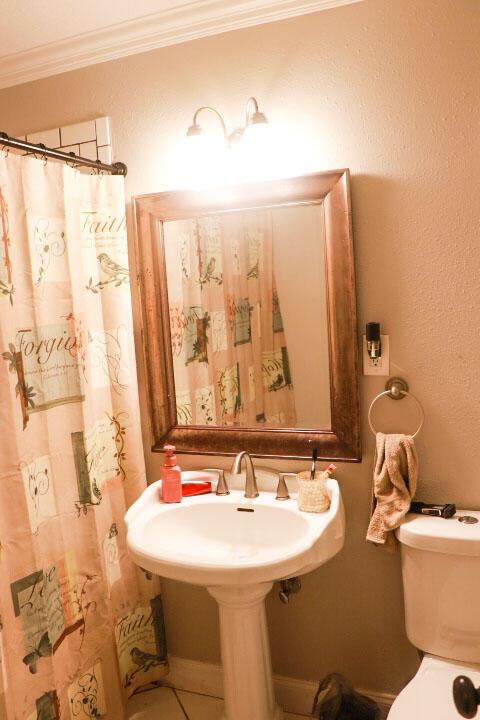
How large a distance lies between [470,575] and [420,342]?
668mm

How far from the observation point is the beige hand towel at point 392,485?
5.51 feet

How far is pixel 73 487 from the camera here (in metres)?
1.78

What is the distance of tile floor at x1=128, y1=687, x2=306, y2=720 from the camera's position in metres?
2.04

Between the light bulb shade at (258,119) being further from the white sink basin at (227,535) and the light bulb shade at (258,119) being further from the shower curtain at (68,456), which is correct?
the white sink basin at (227,535)

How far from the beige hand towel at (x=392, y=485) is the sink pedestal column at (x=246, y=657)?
37 cm

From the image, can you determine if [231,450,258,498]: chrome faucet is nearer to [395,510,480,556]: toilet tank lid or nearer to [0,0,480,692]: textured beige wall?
[0,0,480,692]: textured beige wall

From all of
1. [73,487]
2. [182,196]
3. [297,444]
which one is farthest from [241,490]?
[182,196]

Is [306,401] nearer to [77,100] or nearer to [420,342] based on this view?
[420,342]

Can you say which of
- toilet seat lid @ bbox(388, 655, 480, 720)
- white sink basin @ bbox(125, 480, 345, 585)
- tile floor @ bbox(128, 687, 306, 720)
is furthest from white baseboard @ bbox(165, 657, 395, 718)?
white sink basin @ bbox(125, 480, 345, 585)

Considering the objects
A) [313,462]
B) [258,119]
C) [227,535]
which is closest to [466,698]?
[313,462]

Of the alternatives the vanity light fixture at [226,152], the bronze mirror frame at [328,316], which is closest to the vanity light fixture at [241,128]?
the vanity light fixture at [226,152]

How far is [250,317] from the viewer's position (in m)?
1.90

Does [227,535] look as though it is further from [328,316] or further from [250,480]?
[328,316]

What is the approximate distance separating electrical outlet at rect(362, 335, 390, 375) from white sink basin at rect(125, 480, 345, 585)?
1.22 feet
